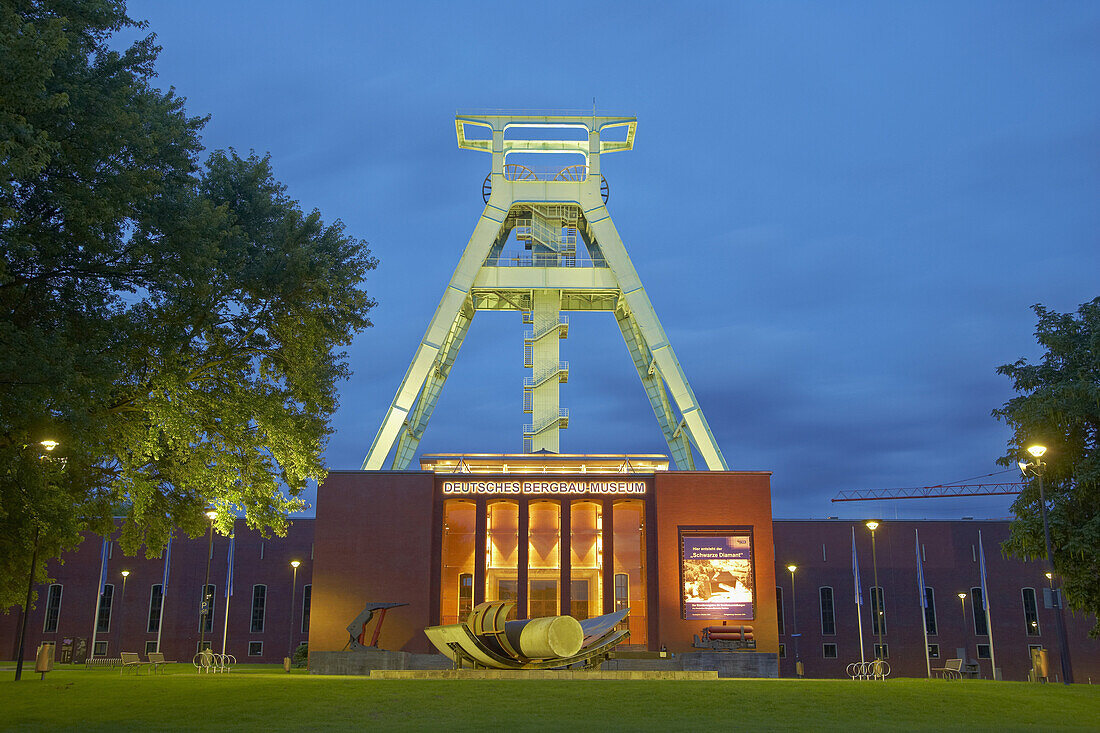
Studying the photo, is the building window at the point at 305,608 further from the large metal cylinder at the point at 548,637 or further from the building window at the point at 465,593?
the large metal cylinder at the point at 548,637

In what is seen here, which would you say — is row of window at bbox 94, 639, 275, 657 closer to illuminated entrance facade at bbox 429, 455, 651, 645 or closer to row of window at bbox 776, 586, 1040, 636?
illuminated entrance facade at bbox 429, 455, 651, 645

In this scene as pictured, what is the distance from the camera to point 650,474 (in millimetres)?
40281

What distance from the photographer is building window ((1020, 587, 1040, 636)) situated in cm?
5434

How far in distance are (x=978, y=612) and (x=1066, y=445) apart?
31407mm

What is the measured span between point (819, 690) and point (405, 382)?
1054 inches

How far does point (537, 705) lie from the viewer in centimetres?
1930

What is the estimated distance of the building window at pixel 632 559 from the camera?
42.2 meters

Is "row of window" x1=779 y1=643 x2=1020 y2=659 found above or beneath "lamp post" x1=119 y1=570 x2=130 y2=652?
beneath

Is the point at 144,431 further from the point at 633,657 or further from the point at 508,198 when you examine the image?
the point at 508,198

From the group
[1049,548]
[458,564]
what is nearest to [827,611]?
[458,564]

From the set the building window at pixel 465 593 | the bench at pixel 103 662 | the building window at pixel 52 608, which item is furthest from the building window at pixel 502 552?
the building window at pixel 52 608

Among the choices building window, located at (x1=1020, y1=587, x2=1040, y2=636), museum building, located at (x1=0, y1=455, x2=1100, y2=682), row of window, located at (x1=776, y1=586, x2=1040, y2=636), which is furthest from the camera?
row of window, located at (x1=776, y1=586, x2=1040, y2=636)

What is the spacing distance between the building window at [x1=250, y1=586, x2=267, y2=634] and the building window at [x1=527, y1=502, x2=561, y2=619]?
69.2ft

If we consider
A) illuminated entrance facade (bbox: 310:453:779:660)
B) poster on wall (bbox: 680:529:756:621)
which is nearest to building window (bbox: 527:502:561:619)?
illuminated entrance facade (bbox: 310:453:779:660)
